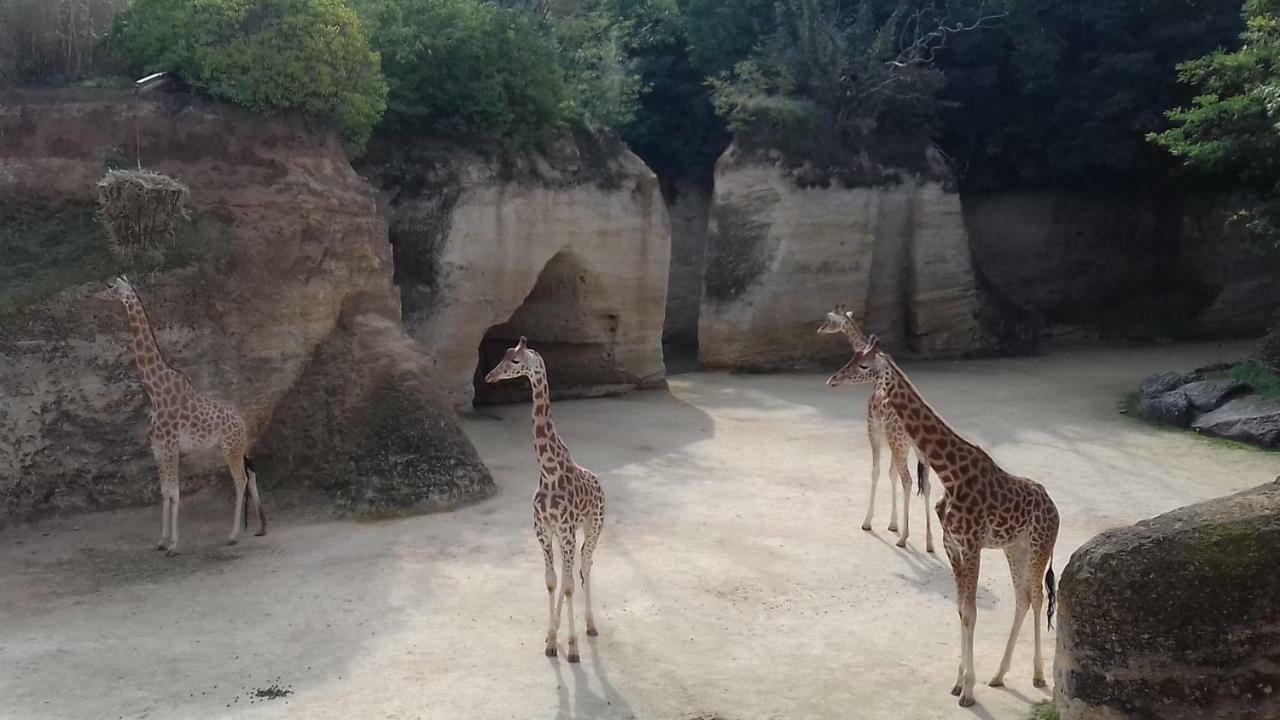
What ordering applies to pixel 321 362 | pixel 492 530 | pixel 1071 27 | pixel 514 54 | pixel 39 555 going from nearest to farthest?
1. pixel 39 555
2. pixel 492 530
3. pixel 321 362
4. pixel 514 54
5. pixel 1071 27

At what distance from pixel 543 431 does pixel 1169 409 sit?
9434 mm

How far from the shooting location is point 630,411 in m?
13.8

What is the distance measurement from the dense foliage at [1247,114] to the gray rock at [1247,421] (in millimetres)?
2941

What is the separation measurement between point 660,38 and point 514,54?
8486 millimetres

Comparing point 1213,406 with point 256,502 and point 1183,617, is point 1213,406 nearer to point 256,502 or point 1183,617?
point 1183,617

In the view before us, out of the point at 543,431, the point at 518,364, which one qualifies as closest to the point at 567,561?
the point at 543,431

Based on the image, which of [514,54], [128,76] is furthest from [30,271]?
[514,54]

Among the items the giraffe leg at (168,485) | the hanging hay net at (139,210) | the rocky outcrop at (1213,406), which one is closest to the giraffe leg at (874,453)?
the rocky outcrop at (1213,406)

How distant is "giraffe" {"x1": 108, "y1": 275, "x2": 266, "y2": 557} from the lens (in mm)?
7887

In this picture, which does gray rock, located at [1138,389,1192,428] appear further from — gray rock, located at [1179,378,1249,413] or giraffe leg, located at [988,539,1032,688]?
giraffe leg, located at [988,539,1032,688]

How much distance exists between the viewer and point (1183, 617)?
4215 millimetres

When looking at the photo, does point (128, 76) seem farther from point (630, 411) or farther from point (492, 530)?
point (630, 411)

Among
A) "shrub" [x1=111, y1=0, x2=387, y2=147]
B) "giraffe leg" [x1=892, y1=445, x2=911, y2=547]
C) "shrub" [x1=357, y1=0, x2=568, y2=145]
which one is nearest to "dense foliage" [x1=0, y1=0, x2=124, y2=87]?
"shrub" [x1=111, y1=0, x2=387, y2=147]

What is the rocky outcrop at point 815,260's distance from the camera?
1742 cm
